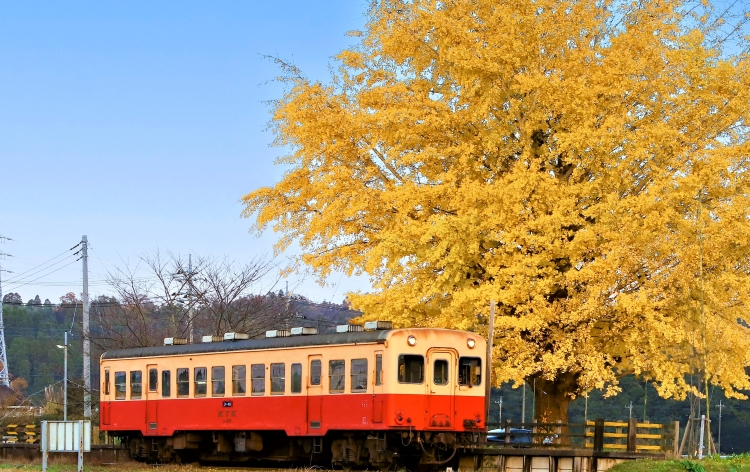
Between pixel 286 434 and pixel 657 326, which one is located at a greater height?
pixel 657 326

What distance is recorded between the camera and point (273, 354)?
976 inches

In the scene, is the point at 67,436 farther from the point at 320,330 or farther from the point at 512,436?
the point at 320,330

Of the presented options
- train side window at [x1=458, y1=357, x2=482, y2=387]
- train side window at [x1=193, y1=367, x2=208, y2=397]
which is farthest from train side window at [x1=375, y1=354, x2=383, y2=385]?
train side window at [x1=193, y1=367, x2=208, y2=397]

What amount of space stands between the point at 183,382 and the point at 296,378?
16.6 feet

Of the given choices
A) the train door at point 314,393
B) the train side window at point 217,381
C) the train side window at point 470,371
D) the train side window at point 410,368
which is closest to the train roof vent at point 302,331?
the train door at point 314,393

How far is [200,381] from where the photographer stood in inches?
1069

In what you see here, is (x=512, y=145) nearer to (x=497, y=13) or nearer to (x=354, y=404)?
(x=497, y=13)

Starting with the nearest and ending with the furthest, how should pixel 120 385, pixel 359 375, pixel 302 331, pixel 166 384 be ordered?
pixel 359 375
pixel 302 331
pixel 166 384
pixel 120 385

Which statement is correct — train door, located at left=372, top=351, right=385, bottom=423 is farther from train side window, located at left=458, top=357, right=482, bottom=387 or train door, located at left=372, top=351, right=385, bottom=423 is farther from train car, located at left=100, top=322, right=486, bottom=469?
train side window, located at left=458, top=357, right=482, bottom=387

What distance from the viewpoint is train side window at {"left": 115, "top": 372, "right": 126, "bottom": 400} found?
30.3 m

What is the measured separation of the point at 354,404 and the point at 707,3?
16.4 metres

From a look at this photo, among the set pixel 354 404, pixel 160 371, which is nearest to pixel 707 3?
pixel 354 404

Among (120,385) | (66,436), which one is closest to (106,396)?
(120,385)

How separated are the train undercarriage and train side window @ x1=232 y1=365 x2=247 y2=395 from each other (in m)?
1.13
